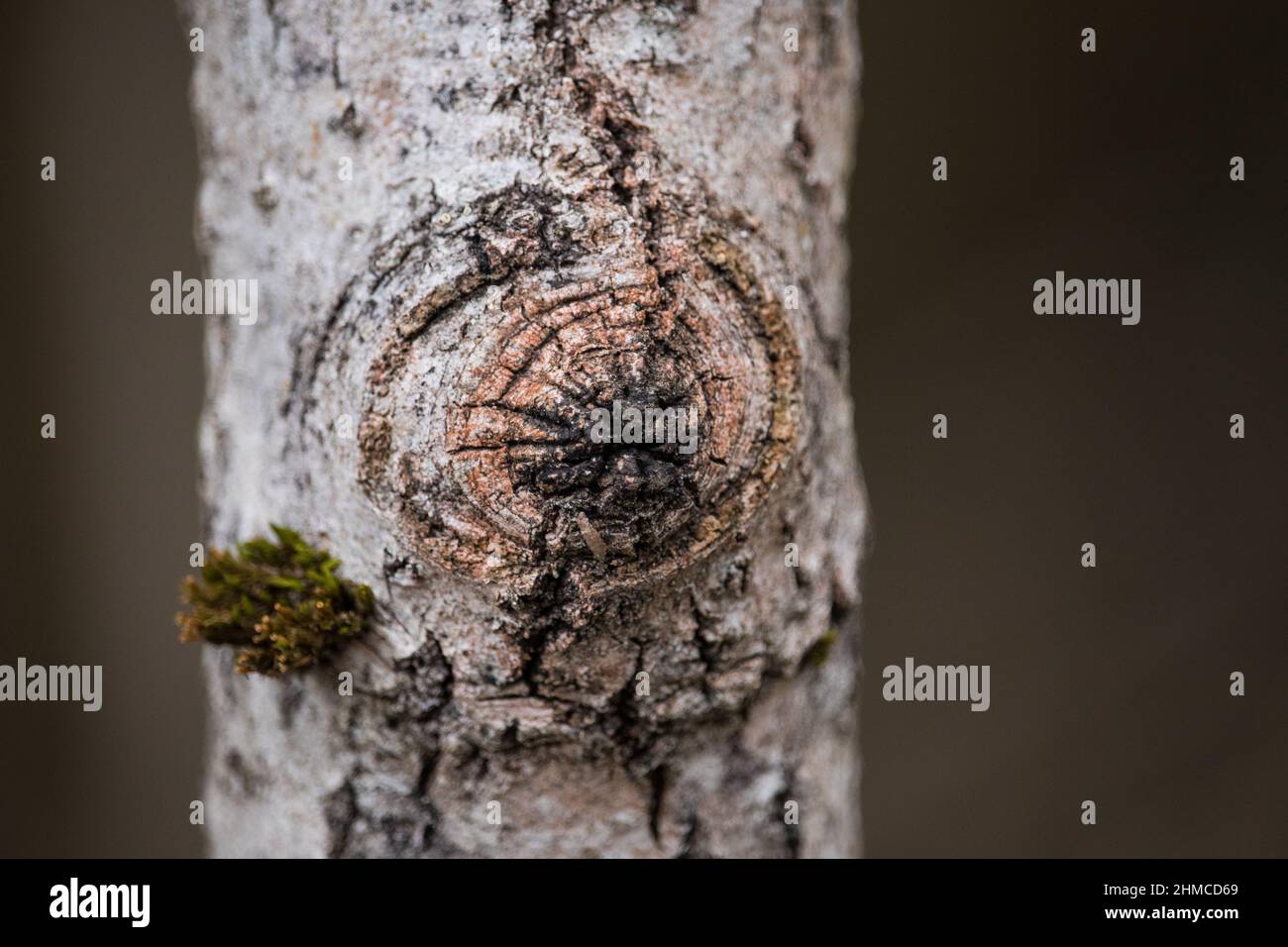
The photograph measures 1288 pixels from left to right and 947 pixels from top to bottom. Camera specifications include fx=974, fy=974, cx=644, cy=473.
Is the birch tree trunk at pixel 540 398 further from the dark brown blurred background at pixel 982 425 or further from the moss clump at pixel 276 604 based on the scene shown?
the dark brown blurred background at pixel 982 425

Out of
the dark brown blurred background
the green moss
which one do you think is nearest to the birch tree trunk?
the green moss

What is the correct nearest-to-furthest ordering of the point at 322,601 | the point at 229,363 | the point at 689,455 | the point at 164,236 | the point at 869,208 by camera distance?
the point at 689,455, the point at 322,601, the point at 229,363, the point at 164,236, the point at 869,208

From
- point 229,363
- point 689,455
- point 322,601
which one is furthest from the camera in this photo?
point 229,363

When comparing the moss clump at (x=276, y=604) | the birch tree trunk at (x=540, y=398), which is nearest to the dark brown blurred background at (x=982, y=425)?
the birch tree trunk at (x=540, y=398)

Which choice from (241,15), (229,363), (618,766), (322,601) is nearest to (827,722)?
(618,766)

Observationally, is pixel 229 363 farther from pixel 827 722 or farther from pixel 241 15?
pixel 827 722
